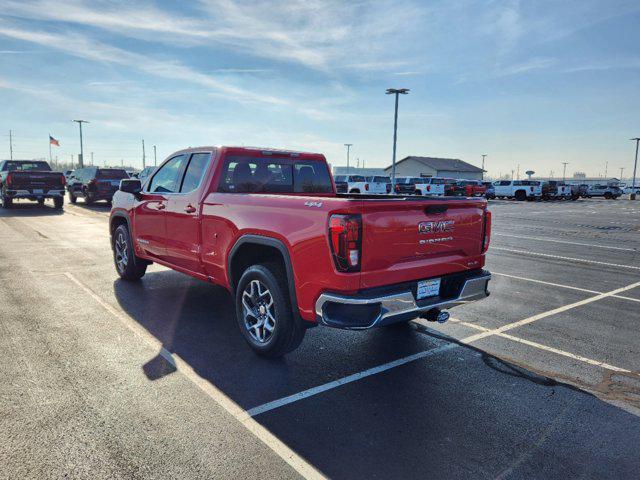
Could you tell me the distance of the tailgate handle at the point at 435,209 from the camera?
156 inches

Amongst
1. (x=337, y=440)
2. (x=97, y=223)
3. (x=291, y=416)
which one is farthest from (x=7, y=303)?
(x=97, y=223)

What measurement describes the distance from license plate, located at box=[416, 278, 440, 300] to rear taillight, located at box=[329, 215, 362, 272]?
714 millimetres

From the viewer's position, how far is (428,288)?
398 cm

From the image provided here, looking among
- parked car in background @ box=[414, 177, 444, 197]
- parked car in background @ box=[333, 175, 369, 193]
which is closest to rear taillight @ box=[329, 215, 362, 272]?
parked car in background @ box=[333, 175, 369, 193]

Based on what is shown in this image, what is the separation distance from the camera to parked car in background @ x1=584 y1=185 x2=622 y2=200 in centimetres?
5291

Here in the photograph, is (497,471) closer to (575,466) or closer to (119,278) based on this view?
(575,466)

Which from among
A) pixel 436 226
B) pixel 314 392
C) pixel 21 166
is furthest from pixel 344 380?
pixel 21 166

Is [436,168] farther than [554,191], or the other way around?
[436,168]

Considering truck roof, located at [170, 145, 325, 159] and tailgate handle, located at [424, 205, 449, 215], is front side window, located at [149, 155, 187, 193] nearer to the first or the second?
truck roof, located at [170, 145, 325, 159]

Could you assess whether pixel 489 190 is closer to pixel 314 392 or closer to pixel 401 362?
pixel 401 362

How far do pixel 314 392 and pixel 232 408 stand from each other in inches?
25.9

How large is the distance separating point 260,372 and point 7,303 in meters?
3.88

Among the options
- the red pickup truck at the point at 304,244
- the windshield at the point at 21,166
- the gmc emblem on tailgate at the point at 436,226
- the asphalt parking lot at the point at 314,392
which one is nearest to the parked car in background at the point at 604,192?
the windshield at the point at 21,166

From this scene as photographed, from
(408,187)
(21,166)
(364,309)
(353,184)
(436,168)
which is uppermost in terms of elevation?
(436,168)
